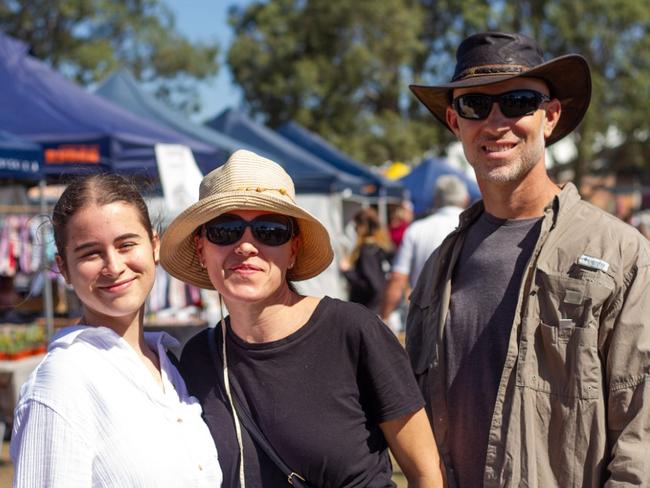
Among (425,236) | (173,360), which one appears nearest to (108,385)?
(173,360)

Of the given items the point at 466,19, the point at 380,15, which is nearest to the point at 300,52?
the point at 380,15

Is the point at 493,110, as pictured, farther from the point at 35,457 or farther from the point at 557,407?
the point at 35,457

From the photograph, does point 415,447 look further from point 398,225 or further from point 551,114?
point 398,225

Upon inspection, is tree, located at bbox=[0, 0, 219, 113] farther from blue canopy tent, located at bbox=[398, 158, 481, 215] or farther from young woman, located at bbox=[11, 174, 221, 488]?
young woman, located at bbox=[11, 174, 221, 488]

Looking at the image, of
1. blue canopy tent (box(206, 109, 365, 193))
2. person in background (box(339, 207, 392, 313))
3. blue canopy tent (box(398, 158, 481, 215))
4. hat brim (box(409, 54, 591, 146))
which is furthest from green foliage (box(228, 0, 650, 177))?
hat brim (box(409, 54, 591, 146))

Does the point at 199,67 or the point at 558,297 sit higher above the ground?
the point at 199,67

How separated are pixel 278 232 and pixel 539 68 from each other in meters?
0.88

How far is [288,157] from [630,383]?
1065cm

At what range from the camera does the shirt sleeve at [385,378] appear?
2.06 m

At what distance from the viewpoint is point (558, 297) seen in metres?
2.12

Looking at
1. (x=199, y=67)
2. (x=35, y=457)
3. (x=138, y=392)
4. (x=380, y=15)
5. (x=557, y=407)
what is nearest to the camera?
(x=35, y=457)

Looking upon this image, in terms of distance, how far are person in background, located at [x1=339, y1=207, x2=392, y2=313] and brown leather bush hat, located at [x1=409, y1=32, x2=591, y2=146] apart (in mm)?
6535

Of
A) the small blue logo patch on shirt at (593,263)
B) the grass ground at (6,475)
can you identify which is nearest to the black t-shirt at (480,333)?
the small blue logo patch on shirt at (593,263)

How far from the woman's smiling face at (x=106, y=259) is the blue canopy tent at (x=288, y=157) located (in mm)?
9485
